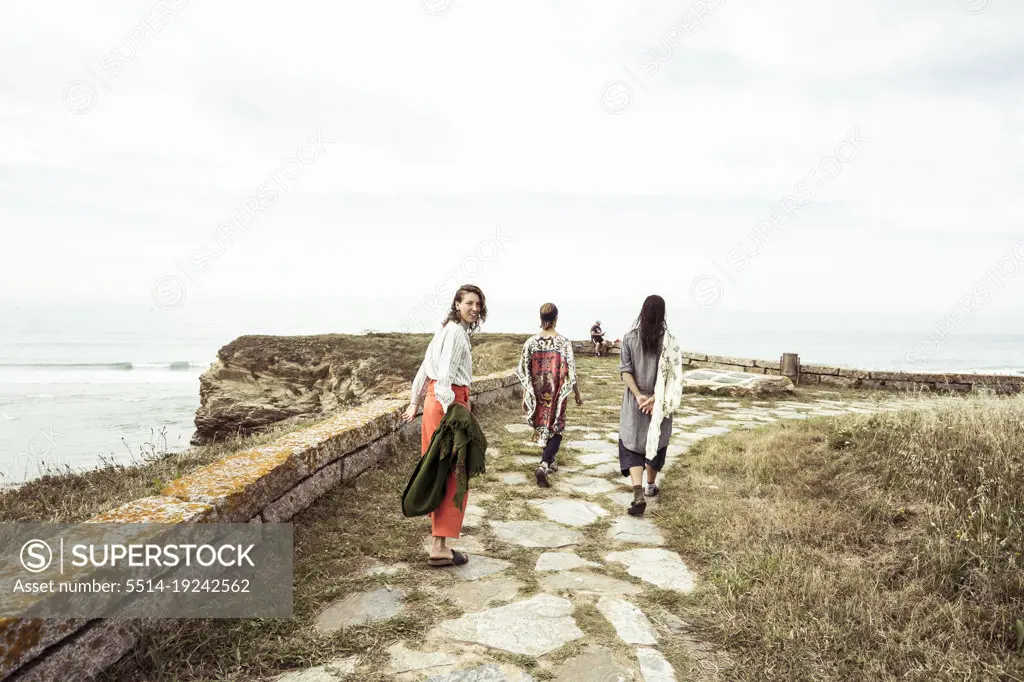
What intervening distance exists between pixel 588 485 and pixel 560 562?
1.89m

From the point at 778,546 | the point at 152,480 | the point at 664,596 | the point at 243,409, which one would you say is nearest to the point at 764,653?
the point at 664,596

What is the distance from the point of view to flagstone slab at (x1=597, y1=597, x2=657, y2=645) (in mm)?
2791

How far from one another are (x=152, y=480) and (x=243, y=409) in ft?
37.6

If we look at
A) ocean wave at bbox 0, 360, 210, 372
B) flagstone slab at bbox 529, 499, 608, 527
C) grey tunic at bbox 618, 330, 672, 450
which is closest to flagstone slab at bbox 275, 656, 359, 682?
flagstone slab at bbox 529, 499, 608, 527

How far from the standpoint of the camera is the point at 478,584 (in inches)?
133

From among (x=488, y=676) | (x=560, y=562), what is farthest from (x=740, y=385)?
(x=488, y=676)

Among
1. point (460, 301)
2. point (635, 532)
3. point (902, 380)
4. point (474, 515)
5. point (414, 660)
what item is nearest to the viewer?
point (414, 660)

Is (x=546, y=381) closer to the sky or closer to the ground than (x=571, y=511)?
closer to the sky

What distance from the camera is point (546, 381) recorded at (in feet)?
20.5

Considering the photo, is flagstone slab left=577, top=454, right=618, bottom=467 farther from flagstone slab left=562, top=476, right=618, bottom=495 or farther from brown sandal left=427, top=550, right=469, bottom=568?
brown sandal left=427, top=550, right=469, bottom=568

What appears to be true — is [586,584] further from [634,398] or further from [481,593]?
[634,398]

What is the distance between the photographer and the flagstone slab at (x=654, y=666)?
246cm

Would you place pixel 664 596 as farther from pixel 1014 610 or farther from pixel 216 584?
pixel 216 584

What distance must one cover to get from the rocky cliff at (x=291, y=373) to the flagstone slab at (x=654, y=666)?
11.8m
